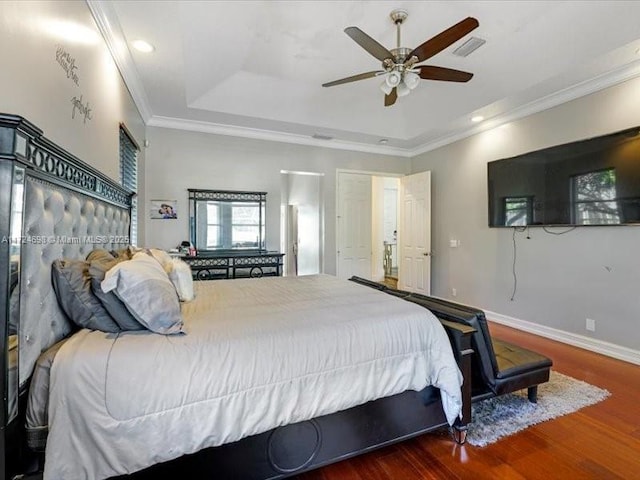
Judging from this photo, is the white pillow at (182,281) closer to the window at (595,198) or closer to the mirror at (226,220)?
the mirror at (226,220)

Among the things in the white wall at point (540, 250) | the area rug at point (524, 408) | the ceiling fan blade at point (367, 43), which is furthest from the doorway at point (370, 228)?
the ceiling fan blade at point (367, 43)

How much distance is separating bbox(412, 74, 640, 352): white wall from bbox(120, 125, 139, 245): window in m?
4.51

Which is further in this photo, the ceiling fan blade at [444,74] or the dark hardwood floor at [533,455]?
the ceiling fan blade at [444,74]

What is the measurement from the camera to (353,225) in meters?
5.68

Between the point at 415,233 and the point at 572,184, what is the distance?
250 centimetres

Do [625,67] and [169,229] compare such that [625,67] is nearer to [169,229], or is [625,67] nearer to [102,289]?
[102,289]

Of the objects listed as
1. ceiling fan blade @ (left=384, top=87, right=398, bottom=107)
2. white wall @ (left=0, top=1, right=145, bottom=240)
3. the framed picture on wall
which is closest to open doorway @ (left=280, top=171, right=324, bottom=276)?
the framed picture on wall

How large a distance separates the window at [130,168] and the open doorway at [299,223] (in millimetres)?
2665

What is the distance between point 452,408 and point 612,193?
2876mm

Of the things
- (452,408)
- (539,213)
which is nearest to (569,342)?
(539,213)

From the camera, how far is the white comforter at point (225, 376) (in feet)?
3.89

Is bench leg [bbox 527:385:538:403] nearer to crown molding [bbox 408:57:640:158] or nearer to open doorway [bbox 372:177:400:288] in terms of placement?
crown molding [bbox 408:57:640:158]

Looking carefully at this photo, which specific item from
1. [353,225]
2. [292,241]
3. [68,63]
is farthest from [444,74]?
[292,241]

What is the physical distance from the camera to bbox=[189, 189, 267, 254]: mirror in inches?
176
